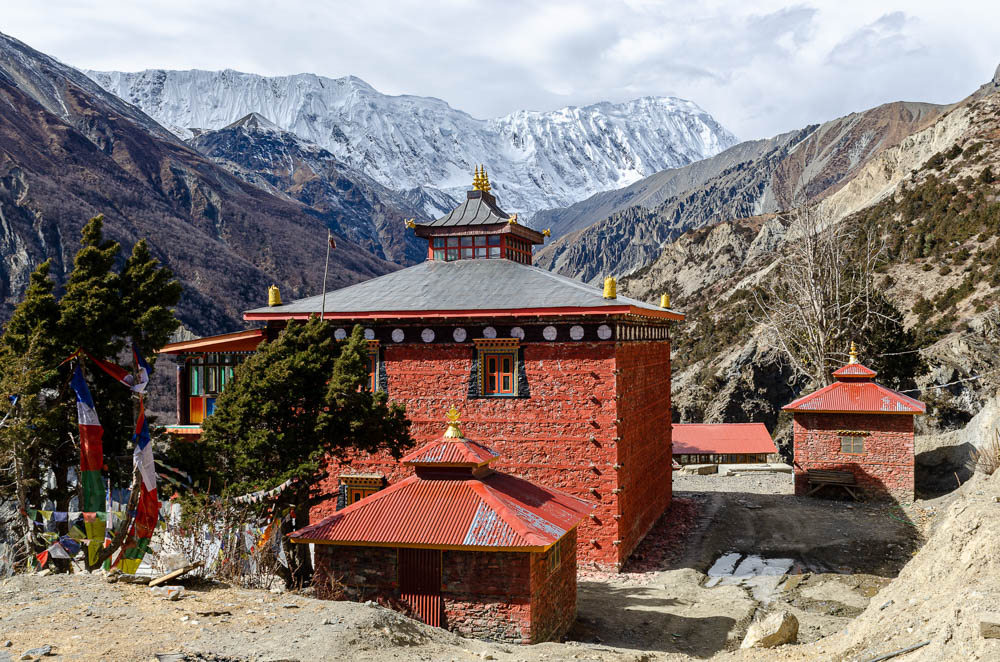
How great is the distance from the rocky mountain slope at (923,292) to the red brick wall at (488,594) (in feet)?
99.9

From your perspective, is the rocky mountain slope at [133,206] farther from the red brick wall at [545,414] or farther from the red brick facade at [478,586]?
the red brick facade at [478,586]

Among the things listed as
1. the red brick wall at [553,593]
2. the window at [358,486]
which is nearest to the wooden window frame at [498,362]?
the window at [358,486]

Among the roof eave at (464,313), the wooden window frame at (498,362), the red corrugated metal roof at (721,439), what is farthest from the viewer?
the red corrugated metal roof at (721,439)

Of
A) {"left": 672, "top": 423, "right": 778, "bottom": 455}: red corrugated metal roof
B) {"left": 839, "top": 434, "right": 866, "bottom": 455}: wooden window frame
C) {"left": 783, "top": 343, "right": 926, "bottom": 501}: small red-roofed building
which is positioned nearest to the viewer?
{"left": 783, "top": 343, "right": 926, "bottom": 501}: small red-roofed building

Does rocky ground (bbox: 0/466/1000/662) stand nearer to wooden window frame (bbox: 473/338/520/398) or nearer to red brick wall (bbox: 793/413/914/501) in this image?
wooden window frame (bbox: 473/338/520/398)

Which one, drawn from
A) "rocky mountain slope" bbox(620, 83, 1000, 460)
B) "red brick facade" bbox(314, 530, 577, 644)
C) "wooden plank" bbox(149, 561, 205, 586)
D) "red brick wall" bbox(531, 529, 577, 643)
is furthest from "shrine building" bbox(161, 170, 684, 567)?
"rocky mountain slope" bbox(620, 83, 1000, 460)

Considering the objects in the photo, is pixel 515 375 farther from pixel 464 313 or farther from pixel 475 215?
pixel 475 215

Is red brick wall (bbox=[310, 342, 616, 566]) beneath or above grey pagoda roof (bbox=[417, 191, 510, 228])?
beneath

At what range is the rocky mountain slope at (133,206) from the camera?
268 ft

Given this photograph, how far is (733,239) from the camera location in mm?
109312

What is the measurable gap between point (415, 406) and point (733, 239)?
9570cm

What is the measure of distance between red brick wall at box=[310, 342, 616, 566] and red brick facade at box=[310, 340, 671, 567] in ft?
0.08

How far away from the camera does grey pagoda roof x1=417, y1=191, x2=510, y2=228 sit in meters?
26.5

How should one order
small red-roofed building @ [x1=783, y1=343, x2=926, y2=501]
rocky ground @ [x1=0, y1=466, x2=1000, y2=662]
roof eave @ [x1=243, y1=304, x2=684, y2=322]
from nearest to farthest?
1. rocky ground @ [x1=0, y1=466, x2=1000, y2=662]
2. roof eave @ [x1=243, y1=304, x2=684, y2=322]
3. small red-roofed building @ [x1=783, y1=343, x2=926, y2=501]
